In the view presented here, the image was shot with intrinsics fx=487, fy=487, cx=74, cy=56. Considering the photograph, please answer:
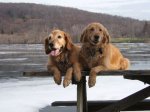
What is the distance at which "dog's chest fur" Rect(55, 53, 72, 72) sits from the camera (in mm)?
6227

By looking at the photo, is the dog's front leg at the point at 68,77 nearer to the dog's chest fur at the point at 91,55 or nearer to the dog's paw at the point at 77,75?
the dog's paw at the point at 77,75

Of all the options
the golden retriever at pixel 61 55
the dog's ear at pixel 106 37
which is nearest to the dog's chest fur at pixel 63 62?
the golden retriever at pixel 61 55

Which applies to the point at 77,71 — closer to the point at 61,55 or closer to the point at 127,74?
the point at 61,55

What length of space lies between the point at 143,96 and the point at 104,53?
0.86 metres

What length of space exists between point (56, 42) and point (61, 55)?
10.8 inches

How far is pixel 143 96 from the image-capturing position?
6.50 metres

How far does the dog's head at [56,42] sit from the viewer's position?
19.7 feet

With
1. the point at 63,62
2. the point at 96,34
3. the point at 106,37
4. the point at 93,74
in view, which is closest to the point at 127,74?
the point at 93,74

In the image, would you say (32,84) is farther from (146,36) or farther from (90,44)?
(146,36)

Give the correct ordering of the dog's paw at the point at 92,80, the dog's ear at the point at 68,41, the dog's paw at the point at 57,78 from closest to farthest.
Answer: the dog's paw at the point at 92,80 → the dog's paw at the point at 57,78 → the dog's ear at the point at 68,41

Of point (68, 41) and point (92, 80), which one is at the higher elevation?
point (68, 41)

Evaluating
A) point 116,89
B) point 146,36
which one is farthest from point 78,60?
point 146,36

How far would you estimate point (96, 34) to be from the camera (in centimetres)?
591

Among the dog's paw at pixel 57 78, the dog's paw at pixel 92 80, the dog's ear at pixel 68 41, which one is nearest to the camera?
the dog's paw at pixel 92 80
